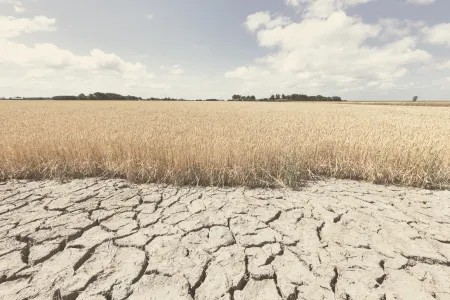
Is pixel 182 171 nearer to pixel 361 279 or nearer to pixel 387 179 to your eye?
pixel 361 279

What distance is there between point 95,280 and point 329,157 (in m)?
4.60

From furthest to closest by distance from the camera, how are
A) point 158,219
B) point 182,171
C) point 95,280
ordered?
point 182,171 < point 158,219 < point 95,280

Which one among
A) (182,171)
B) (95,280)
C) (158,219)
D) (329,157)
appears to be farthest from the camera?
(329,157)

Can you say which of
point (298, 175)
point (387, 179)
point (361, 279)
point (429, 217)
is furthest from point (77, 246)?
point (387, 179)

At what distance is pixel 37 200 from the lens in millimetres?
3633

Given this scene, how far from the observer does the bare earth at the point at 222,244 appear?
81.4 inches

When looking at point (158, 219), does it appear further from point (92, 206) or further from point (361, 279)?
point (361, 279)

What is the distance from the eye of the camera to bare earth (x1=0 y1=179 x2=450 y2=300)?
2.07 metres

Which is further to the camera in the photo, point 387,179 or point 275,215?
point 387,179

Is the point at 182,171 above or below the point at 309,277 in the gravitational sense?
above

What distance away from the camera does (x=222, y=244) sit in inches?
104

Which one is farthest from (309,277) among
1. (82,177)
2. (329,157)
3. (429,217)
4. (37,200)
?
(82,177)

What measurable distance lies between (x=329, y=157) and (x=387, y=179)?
1.11 metres

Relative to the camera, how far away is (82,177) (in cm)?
459
